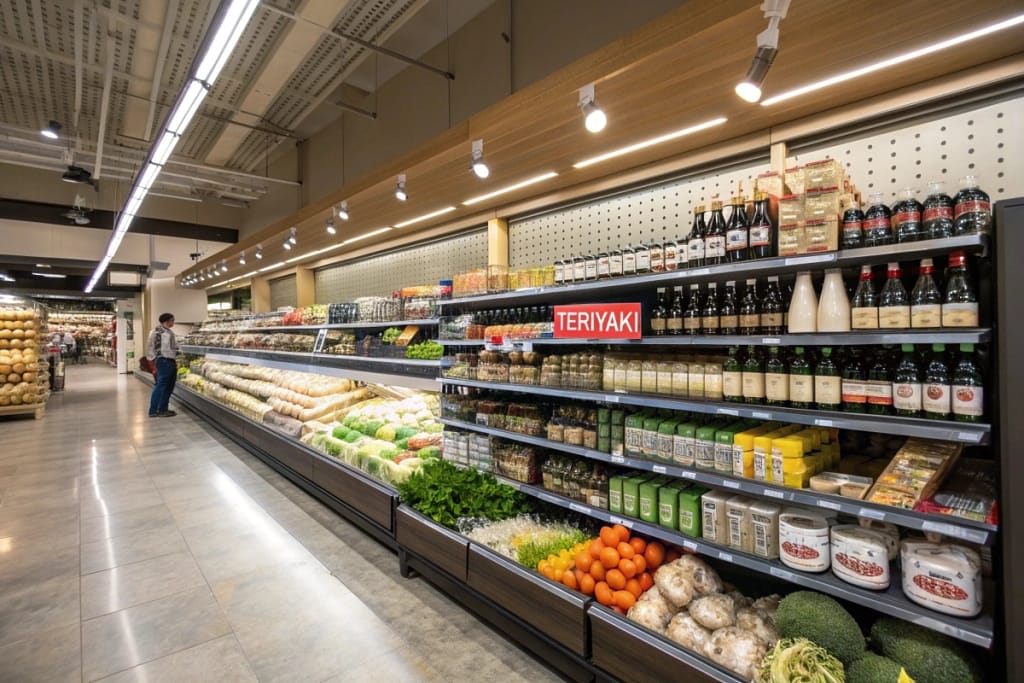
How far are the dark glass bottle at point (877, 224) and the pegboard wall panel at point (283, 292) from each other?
8.72m

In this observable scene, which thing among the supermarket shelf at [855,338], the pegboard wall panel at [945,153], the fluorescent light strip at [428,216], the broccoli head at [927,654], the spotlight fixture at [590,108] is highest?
the fluorescent light strip at [428,216]

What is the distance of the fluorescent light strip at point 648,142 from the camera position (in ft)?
8.66

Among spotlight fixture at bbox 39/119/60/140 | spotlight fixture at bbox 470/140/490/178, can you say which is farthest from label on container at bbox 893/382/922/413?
spotlight fixture at bbox 39/119/60/140

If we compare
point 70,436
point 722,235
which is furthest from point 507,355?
point 70,436

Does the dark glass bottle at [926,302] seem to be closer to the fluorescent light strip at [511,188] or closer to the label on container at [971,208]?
the label on container at [971,208]

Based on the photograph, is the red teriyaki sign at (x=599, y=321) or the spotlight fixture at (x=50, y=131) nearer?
the red teriyaki sign at (x=599, y=321)

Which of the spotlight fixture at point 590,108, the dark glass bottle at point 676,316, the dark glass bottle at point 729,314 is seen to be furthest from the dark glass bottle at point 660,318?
the spotlight fixture at point 590,108

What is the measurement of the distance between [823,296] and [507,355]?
211 centimetres

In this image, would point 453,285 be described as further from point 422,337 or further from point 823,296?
point 823,296

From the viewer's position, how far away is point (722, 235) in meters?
2.31

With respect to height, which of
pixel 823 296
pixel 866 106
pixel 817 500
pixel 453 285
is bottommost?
pixel 817 500

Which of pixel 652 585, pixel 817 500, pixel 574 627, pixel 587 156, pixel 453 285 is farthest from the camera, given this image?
pixel 453 285

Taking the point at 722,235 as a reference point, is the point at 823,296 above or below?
below

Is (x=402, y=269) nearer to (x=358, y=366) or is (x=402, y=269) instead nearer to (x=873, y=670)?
(x=358, y=366)
